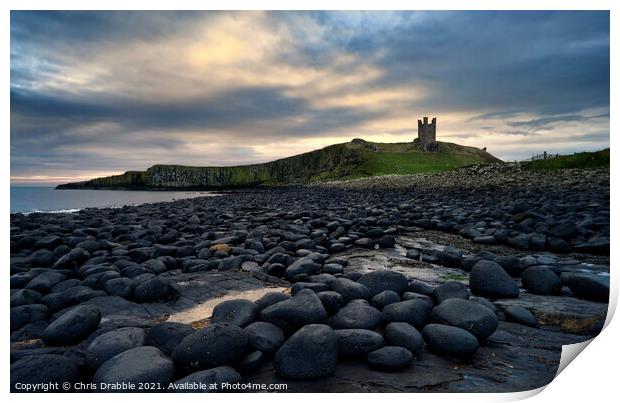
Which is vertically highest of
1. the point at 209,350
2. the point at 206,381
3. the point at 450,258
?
the point at 450,258

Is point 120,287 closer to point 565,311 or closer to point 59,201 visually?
point 565,311

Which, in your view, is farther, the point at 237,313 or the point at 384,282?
the point at 384,282

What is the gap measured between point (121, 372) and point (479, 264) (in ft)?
8.81

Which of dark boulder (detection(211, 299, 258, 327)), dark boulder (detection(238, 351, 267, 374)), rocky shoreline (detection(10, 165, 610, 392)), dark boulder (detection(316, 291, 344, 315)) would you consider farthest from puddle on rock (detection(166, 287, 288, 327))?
dark boulder (detection(316, 291, 344, 315))

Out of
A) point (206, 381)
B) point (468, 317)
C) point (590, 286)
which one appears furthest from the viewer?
point (590, 286)

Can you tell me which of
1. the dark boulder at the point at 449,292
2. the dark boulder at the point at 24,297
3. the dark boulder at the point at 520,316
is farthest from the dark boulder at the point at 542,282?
the dark boulder at the point at 24,297

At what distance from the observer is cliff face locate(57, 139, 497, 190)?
7644cm

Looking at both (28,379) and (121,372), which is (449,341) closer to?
(121,372)

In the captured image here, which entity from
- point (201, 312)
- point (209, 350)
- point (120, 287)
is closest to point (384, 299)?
point (209, 350)

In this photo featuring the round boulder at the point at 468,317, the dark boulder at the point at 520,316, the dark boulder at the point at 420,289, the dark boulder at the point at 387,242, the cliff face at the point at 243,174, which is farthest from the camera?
the cliff face at the point at 243,174

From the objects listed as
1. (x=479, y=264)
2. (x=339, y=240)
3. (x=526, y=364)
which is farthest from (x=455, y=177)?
(x=526, y=364)

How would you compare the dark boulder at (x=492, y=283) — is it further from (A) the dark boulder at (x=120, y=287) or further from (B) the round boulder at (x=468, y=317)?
(A) the dark boulder at (x=120, y=287)

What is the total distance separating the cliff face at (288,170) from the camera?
7644 cm

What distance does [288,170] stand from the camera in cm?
9188
